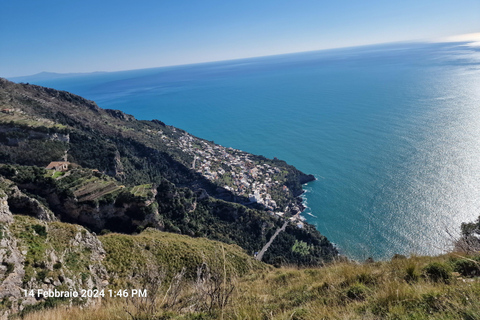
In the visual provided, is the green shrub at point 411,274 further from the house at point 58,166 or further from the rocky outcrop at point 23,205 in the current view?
the house at point 58,166

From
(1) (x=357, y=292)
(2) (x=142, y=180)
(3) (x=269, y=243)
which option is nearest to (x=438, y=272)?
(1) (x=357, y=292)

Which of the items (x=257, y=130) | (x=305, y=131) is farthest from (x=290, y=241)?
(x=257, y=130)

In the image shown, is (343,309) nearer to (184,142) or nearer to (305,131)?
(184,142)

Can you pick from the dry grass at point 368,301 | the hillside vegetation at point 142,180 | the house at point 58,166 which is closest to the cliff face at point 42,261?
the dry grass at point 368,301

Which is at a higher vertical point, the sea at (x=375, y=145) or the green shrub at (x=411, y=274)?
the green shrub at (x=411, y=274)

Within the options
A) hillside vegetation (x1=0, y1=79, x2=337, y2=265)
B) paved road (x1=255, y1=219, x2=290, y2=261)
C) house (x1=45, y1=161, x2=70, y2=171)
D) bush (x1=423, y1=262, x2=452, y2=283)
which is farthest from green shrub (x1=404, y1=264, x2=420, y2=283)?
house (x1=45, y1=161, x2=70, y2=171)

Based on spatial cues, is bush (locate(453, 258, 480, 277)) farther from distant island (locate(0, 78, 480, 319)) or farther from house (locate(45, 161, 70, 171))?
house (locate(45, 161, 70, 171))

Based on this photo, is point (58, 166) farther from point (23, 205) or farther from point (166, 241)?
point (166, 241)

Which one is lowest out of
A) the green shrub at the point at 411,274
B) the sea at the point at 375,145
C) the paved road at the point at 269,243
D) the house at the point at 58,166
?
the paved road at the point at 269,243

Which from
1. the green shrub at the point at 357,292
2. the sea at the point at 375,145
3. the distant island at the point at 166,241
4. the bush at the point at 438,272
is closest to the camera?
the green shrub at the point at 357,292
